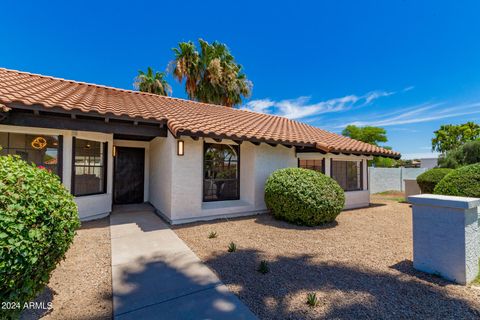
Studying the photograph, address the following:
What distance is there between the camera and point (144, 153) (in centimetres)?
1054

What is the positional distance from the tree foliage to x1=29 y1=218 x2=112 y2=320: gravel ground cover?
1470 cm

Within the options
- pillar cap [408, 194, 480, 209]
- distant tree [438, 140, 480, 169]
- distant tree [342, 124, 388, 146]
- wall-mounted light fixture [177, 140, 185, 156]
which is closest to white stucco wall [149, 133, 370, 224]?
wall-mounted light fixture [177, 140, 185, 156]

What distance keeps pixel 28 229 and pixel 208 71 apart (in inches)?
678

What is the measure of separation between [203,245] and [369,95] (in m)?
19.9

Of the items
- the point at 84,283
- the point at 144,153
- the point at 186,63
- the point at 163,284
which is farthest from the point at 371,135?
the point at 84,283

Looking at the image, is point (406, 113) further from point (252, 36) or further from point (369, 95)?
point (252, 36)

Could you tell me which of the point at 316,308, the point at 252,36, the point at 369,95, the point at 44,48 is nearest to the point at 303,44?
the point at 252,36

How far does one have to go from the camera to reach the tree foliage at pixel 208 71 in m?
17.2

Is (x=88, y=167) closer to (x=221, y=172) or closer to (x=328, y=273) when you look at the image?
(x=221, y=172)

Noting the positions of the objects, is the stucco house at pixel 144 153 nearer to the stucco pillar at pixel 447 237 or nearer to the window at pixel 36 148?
the window at pixel 36 148

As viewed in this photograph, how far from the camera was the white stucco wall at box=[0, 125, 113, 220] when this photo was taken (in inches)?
256

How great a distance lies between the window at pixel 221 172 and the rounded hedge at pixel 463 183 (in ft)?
21.3

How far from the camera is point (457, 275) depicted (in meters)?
3.57

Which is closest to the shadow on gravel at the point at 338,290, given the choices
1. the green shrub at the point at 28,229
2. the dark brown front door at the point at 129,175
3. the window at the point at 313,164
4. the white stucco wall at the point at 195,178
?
the green shrub at the point at 28,229
